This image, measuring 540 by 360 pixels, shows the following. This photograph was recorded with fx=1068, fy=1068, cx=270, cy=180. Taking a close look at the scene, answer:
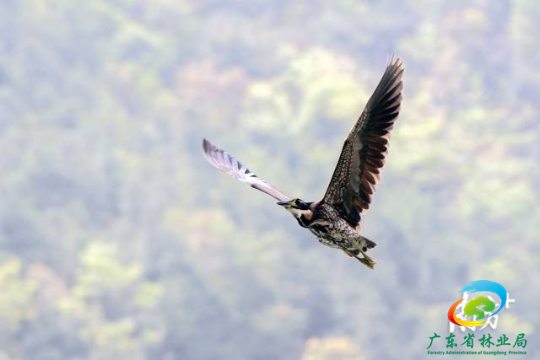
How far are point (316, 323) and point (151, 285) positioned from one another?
667cm

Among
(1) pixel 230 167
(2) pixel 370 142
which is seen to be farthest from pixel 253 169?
(2) pixel 370 142

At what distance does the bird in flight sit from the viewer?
25.0ft

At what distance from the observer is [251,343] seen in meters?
39.4

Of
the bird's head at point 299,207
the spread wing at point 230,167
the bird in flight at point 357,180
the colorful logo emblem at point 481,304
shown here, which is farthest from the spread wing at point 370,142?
the colorful logo emblem at point 481,304

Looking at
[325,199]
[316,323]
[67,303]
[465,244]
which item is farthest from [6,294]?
[325,199]

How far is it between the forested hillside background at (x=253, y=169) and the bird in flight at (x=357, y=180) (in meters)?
31.0

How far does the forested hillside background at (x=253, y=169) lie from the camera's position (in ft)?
133

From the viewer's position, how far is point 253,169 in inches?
1704

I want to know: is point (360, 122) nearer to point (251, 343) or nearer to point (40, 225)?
point (251, 343)

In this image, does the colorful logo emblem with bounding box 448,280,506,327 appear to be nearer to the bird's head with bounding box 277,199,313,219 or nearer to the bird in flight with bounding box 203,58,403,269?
the bird in flight with bounding box 203,58,403,269

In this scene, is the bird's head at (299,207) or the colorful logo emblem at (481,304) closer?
the bird's head at (299,207)

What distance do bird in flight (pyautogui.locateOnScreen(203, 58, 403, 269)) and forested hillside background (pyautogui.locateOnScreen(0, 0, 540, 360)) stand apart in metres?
31.0

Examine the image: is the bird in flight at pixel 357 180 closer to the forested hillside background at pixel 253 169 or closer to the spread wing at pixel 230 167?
the spread wing at pixel 230 167

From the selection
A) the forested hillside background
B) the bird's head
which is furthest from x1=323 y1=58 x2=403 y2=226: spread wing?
the forested hillside background
